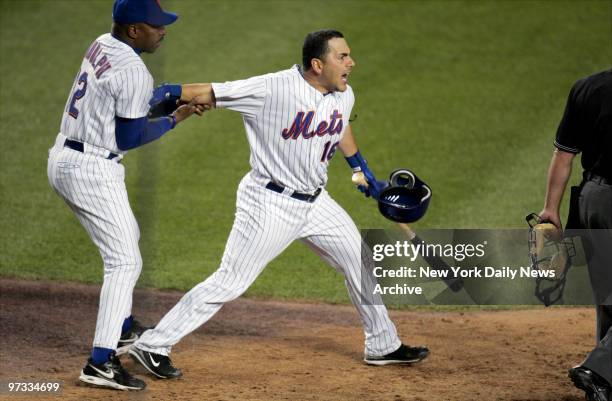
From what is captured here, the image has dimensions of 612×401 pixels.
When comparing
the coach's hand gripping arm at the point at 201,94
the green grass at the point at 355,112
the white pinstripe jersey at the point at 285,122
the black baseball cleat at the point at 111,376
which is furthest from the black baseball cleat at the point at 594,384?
the green grass at the point at 355,112

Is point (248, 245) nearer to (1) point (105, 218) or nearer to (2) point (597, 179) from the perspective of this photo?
(1) point (105, 218)

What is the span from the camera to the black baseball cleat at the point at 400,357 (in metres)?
6.27

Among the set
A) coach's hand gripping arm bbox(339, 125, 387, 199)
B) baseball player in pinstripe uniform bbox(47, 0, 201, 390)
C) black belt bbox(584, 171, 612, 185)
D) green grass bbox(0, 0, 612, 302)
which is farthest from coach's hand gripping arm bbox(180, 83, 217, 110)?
green grass bbox(0, 0, 612, 302)

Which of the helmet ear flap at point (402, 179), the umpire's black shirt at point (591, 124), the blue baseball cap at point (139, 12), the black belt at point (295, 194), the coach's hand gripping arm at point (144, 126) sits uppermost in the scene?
the blue baseball cap at point (139, 12)

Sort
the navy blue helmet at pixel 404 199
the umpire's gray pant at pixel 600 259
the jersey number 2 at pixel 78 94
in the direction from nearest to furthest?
the umpire's gray pant at pixel 600 259, the jersey number 2 at pixel 78 94, the navy blue helmet at pixel 404 199

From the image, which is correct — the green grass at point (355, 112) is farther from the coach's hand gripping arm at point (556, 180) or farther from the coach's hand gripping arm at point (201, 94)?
the coach's hand gripping arm at point (556, 180)

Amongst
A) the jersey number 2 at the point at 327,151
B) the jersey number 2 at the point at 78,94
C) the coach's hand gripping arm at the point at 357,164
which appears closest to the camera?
the jersey number 2 at the point at 78,94

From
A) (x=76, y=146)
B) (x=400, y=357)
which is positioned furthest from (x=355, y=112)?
(x=76, y=146)

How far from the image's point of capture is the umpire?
202 inches

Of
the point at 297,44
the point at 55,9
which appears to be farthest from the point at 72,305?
the point at 55,9

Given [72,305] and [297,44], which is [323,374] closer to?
[72,305]

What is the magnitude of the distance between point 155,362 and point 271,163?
1276 mm

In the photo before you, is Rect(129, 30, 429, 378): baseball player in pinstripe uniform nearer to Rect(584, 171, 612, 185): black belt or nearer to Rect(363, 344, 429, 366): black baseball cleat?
Rect(363, 344, 429, 366): black baseball cleat

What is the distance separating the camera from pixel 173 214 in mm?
9461
